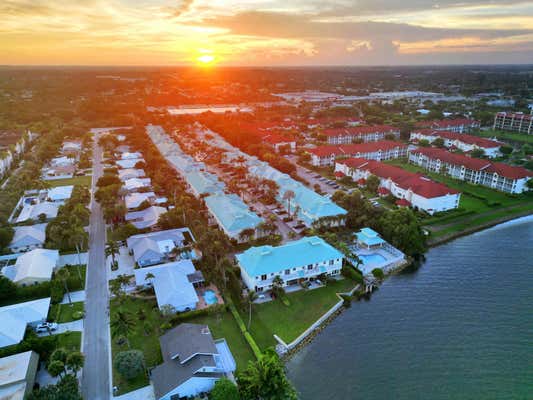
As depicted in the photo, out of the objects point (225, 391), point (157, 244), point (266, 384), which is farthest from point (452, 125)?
point (225, 391)

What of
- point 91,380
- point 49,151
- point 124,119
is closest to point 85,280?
point 91,380

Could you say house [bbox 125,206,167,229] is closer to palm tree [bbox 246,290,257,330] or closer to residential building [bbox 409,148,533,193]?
palm tree [bbox 246,290,257,330]

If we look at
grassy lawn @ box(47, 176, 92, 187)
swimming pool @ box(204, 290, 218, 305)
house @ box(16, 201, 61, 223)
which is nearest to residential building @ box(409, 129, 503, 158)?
swimming pool @ box(204, 290, 218, 305)

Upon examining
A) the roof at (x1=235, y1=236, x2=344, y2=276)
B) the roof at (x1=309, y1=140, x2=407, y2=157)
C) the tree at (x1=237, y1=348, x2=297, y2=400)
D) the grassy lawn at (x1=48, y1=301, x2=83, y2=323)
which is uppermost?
the roof at (x1=309, y1=140, x2=407, y2=157)

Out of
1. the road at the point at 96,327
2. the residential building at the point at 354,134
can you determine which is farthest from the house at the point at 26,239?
the residential building at the point at 354,134

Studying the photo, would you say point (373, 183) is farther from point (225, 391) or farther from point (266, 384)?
point (225, 391)
